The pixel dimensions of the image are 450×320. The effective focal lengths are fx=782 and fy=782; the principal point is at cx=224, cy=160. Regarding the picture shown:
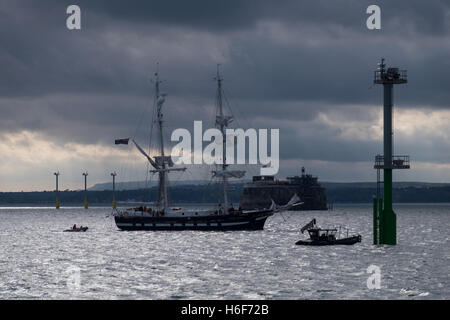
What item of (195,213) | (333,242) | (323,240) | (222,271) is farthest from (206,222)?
(222,271)

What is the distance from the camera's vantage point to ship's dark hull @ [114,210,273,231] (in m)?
142

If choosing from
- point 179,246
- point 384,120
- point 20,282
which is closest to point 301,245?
point 179,246

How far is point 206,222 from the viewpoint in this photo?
14150cm

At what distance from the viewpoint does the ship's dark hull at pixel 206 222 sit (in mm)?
141500

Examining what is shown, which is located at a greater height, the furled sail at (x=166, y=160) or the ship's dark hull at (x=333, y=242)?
the furled sail at (x=166, y=160)

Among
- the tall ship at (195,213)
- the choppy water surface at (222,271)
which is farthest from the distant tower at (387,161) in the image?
the tall ship at (195,213)

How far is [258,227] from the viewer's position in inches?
5723

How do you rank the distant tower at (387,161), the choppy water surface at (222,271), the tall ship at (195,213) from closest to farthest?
the choppy water surface at (222,271), the distant tower at (387,161), the tall ship at (195,213)

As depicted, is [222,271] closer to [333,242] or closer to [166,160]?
[333,242]

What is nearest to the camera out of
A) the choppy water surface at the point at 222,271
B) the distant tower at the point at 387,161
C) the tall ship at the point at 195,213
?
the choppy water surface at the point at 222,271

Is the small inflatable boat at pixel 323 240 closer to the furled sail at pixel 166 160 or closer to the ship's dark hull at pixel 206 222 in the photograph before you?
the ship's dark hull at pixel 206 222

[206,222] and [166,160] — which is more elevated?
[166,160]

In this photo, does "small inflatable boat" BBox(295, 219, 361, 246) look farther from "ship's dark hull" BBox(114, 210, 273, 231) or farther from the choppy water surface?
"ship's dark hull" BBox(114, 210, 273, 231)

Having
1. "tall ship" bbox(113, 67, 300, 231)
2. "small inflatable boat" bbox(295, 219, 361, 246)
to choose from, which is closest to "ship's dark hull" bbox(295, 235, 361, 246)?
"small inflatable boat" bbox(295, 219, 361, 246)
